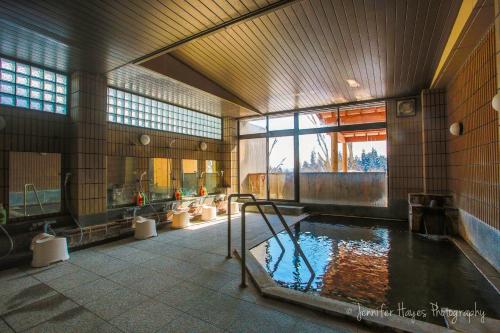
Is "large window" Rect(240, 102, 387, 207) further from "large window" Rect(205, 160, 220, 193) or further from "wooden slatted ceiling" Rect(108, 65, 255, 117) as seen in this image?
"wooden slatted ceiling" Rect(108, 65, 255, 117)

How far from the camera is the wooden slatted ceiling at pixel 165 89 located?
4.68 m

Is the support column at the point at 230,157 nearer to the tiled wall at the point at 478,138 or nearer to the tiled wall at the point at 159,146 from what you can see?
the tiled wall at the point at 159,146

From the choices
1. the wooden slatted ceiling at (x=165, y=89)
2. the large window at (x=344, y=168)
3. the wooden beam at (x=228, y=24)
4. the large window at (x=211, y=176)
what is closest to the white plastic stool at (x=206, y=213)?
the large window at (x=211, y=176)

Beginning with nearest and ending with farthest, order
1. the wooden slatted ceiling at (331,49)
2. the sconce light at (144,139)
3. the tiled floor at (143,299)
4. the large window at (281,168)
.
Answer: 1. the tiled floor at (143,299)
2. the wooden slatted ceiling at (331,49)
3. the sconce light at (144,139)
4. the large window at (281,168)

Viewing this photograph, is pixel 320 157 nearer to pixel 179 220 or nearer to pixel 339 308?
pixel 179 220

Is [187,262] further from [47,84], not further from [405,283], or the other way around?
[47,84]

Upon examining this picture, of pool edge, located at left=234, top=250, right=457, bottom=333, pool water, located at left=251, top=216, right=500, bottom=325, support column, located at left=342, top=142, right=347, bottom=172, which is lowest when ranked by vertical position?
pool water, located at left=251, top=216, right=500, bottom=325

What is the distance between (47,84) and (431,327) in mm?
6228

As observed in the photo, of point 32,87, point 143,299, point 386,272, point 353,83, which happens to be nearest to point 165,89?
point 32,87

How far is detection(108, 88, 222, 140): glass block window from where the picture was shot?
17.8ft

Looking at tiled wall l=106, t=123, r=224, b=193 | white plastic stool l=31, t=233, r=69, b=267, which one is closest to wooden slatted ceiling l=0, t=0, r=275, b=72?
tiled wall l=106, t=123, r=224, b=193

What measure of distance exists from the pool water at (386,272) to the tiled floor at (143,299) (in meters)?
0.63

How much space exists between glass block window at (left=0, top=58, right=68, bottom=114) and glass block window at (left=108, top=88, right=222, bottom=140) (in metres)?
0.92

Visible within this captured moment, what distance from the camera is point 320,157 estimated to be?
7.74 metres
